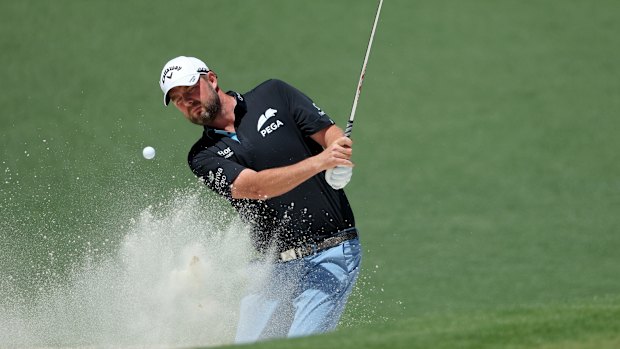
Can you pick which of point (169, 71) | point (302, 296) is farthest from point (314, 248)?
point (169, 71)

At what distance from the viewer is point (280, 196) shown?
5.77m

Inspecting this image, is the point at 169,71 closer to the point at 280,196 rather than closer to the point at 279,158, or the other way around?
the point at 279,158

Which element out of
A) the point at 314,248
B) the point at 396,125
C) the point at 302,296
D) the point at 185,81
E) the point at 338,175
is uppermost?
the point at 185,81

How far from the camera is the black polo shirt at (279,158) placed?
578cm

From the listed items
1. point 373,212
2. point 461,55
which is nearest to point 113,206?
point 373,212

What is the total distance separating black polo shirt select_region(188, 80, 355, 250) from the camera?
5.78 metres

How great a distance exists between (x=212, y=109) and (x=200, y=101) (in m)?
0.08

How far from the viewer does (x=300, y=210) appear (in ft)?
19.0

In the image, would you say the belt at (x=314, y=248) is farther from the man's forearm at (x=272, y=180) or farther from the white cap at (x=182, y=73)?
the white cap at (x=182, y=73)

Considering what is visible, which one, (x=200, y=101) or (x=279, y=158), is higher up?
(x=200, y=101)

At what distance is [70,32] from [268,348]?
880 cm

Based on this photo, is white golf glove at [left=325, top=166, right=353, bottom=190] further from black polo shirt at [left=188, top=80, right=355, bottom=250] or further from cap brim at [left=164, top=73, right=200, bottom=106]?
cap brim at [left=164, top=73, right=200, bottom=106]

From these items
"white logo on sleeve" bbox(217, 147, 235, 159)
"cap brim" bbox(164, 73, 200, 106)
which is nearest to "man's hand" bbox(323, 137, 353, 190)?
"white logo on sleeve" bbox(217, 147, 235, 159)

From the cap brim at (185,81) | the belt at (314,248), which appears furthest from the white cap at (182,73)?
the belt at (314,248)
